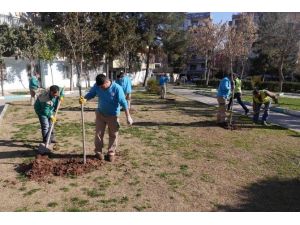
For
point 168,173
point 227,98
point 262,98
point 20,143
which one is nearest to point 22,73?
point 227,98

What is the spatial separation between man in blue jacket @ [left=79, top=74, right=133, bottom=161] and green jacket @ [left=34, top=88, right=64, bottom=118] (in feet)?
3.61

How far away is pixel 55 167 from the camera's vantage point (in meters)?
6.21

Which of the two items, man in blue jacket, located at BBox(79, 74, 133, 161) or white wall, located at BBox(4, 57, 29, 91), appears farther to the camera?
white wall, located at BBox(4, 57, 29, 91)

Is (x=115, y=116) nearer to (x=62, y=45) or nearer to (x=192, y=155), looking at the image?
(x=192, y=155)

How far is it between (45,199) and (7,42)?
2474 centimetres

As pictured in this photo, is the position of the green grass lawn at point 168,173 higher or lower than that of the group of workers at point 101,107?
lower

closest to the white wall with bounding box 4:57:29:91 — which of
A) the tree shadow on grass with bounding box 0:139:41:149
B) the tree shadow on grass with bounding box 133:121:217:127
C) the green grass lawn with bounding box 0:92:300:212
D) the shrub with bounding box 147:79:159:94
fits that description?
the shrub with bounding box 147:79:159:94

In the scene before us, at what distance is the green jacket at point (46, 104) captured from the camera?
7.23m

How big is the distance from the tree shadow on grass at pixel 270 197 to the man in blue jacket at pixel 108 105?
240 centimetres

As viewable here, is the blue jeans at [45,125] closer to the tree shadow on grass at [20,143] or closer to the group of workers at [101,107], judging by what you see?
the group of workers at [101,107]

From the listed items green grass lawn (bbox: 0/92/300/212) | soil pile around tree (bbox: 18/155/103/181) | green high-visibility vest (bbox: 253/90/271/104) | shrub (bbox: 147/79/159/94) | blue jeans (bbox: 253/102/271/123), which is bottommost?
shrub (bbox: 147/79/159/94)

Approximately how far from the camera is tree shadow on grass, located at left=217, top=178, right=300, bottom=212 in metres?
4.82

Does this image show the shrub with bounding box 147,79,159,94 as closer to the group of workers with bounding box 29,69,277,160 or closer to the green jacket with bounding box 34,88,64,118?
the group of workers with bounding box 29,69,277,160

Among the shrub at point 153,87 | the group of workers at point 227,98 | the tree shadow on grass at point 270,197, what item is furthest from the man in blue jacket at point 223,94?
the shrub at point 153,87
